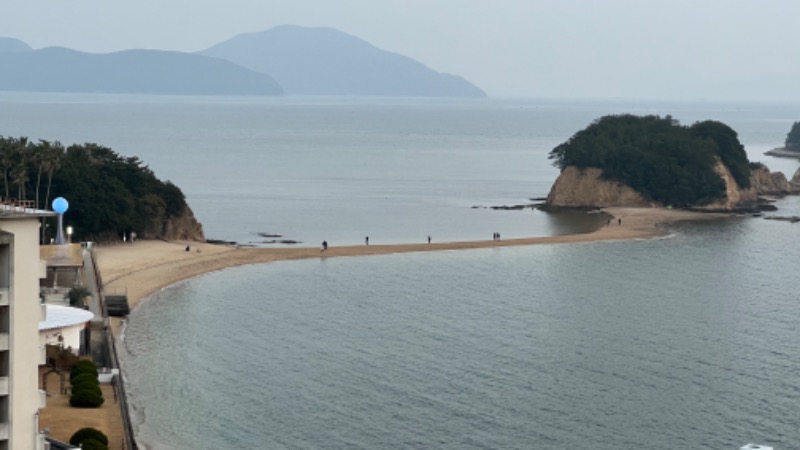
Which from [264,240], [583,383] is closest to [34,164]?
[264,240]

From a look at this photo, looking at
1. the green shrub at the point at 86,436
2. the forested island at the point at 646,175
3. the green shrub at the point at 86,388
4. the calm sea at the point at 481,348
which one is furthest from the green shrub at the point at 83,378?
the forested island at the point at 646,175

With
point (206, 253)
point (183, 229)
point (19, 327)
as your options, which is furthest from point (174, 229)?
point (19, 327)

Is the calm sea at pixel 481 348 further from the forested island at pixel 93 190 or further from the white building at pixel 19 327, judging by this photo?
the white building at pixel 19 327

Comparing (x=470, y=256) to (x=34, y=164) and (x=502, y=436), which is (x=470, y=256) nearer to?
(x=34, y=164)

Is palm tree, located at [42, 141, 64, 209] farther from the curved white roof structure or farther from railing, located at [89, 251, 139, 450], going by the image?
the curved white roof structure

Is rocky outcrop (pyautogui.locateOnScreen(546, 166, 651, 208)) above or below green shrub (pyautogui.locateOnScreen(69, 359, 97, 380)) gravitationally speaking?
above

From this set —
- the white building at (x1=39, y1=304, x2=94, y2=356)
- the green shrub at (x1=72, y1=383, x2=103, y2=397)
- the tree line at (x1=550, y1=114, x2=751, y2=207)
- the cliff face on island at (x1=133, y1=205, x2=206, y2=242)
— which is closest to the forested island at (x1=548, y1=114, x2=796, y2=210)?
the tree line at (x1=550, y1=114, x2=751, y2=207)
